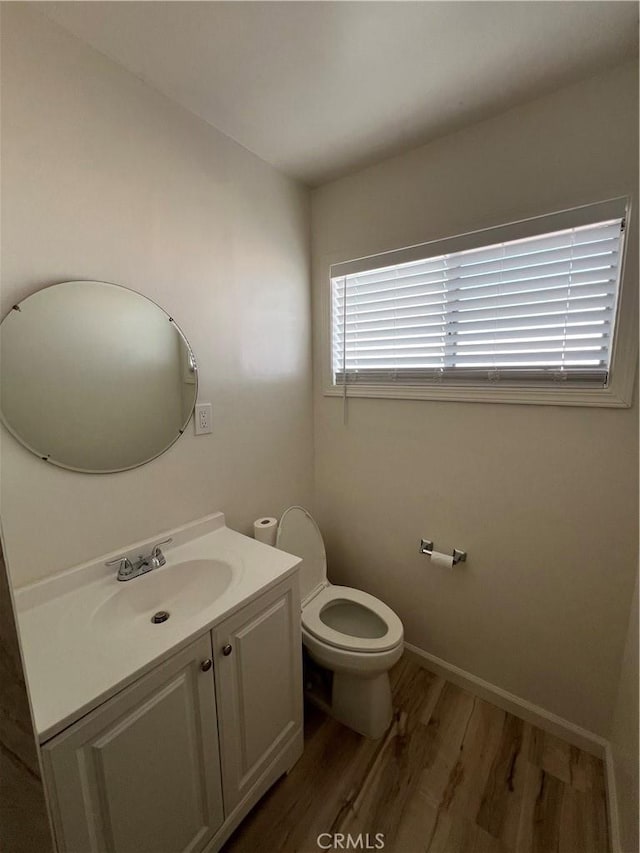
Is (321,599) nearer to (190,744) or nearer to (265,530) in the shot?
(265,530)

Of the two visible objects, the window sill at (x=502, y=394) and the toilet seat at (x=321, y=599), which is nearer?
the window sill at (x=502, y=394)

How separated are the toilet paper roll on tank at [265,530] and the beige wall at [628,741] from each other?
135 centimetres

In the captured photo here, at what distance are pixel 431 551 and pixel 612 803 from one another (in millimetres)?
977

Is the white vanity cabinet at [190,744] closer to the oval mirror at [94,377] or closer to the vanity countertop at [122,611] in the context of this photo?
the vanity countertop at [122,611]

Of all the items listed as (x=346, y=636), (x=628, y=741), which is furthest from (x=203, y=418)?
(x=628, y=741)

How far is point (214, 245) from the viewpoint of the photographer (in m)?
1.46

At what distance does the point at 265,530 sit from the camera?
1.60 m

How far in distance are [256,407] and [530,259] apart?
131 centimetres

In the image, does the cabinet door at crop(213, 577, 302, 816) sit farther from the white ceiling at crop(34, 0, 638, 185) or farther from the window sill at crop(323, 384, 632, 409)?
the white ceiling at crop(34, 0, 638, 185)

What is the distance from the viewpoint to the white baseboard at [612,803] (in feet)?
3.63

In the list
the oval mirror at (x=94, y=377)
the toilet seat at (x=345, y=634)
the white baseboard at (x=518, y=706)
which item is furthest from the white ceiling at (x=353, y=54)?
the white baseboard at (x=518, y=706)

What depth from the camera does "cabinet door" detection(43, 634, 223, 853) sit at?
751mm

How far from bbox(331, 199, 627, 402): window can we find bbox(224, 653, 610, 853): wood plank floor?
149cm

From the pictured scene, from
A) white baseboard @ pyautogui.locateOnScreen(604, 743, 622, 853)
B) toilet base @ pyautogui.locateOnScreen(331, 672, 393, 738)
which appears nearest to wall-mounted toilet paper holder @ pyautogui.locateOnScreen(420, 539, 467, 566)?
toilet base @ pyautogui.locateOnScreen(331, 672, 393, 738)
